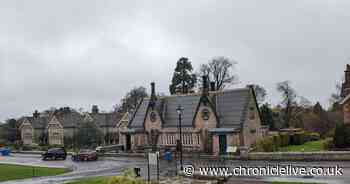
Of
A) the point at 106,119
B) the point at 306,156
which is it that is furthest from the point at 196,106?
the point at 106,119

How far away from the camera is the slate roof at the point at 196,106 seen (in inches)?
1870

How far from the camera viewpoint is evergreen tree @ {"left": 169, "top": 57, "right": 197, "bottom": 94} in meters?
88.2

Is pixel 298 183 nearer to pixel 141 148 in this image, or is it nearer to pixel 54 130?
pixel 141 148

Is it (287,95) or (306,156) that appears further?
(287,95)

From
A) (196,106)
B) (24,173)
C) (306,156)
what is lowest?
(24,173)

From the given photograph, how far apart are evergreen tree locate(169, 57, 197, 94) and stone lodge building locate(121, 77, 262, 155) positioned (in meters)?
30.8

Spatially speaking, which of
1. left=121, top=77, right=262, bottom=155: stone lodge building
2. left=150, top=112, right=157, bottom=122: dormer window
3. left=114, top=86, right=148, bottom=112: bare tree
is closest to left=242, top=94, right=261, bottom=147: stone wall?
left=121, top=77, right=262, bottom=155: stone lodge building

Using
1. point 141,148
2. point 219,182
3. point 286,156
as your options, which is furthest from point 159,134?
point 219,182

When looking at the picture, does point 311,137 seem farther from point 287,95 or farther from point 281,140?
point 287,95

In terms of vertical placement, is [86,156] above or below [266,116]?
below

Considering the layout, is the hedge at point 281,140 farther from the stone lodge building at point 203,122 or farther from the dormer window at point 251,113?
the dormer window at point 251,113

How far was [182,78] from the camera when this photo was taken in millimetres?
88375

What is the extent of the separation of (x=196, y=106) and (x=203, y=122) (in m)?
2.62

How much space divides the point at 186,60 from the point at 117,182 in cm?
6991
